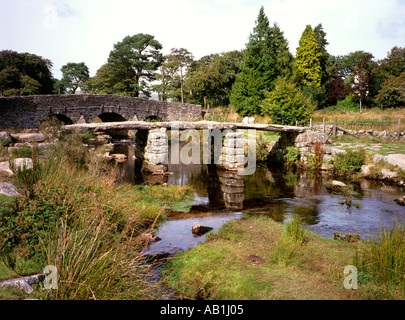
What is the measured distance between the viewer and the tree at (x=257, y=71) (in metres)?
28.6

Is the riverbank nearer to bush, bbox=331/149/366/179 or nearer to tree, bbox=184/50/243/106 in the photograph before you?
bush, bbox=331/149/366/179

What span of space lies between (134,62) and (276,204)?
101 feet

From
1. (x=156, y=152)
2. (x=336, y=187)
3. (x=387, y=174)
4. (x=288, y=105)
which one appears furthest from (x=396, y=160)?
(x=156, y=152)

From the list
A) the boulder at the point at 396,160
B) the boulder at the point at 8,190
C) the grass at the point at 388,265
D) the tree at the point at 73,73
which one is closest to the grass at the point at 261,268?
the grass at the point at 388,265

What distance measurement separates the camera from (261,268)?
17.0 ft

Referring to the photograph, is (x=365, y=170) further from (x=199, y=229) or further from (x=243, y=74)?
(x=243, y=74)

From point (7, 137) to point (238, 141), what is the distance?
989 centimetres

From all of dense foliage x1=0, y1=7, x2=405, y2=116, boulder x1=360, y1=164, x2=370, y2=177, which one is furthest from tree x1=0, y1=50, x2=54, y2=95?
boulder x1=360, y1=164, x2=370, y2=177

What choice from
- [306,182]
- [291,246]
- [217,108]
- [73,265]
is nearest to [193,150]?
[306,182]

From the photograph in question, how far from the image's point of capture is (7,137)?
33.9ft

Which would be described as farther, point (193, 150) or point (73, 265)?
point (193, 150)

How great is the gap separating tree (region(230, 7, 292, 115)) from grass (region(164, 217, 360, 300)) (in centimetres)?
2311

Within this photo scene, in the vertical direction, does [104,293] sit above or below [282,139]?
below
